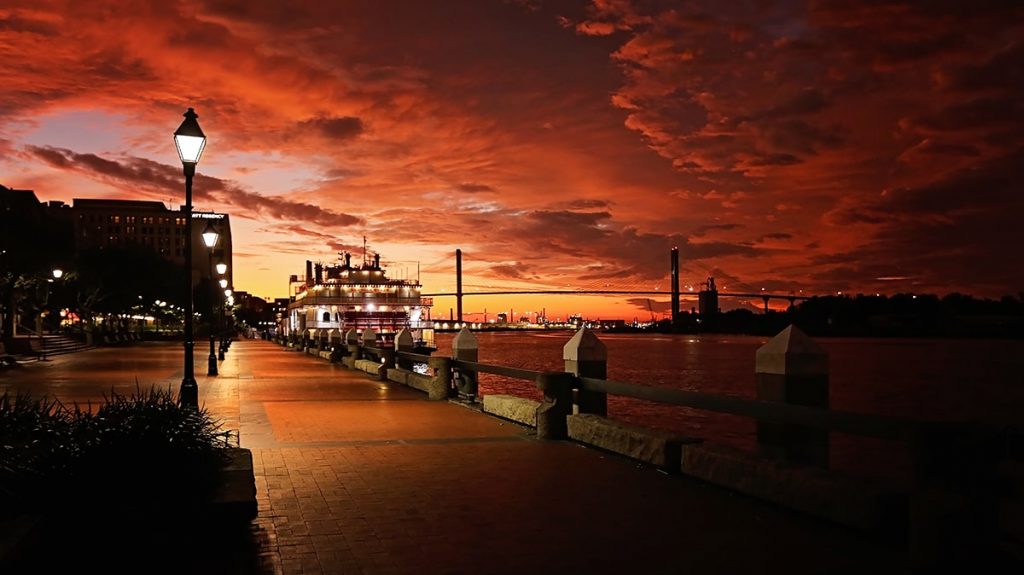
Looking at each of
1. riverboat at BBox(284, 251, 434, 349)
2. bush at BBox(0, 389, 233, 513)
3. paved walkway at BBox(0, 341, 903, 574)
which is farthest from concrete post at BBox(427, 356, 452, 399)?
riverboat at BBox(284, 251, 434, 349)

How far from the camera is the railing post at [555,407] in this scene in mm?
11750

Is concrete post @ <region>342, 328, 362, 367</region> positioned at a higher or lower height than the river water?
higher

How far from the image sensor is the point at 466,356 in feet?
60.7

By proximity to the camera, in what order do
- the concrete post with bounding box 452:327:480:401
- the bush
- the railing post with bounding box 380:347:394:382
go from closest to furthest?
the bush
the concrete post with bounding box 452:327:480:401
the railing post with bounding box 380:347:394:382

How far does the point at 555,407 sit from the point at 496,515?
4510 mm

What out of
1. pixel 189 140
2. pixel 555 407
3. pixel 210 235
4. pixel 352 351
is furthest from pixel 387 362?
pixel 555 407

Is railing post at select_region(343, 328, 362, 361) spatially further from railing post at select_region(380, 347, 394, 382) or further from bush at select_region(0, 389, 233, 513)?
bush at select_region(0, 389, 233, 513)

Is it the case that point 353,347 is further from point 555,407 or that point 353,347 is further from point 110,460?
point 110,460

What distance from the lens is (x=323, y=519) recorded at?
23.6ft

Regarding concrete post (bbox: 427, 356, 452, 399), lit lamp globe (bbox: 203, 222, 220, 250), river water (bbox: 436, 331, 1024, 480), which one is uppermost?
lit lamp globe (bbox: 203, 222, 220, 250)

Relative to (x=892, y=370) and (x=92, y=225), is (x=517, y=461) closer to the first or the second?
(x=892, y=370)

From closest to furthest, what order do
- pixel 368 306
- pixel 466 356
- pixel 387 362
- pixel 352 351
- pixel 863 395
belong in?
1. pixel 466 356
2. pixel 387 362
3. pixel 352 351
4. pixel 863 395
5. pixel 368 306

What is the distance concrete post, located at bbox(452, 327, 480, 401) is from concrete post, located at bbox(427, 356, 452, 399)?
0.79 ft

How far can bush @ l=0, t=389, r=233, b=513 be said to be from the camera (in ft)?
21.2
